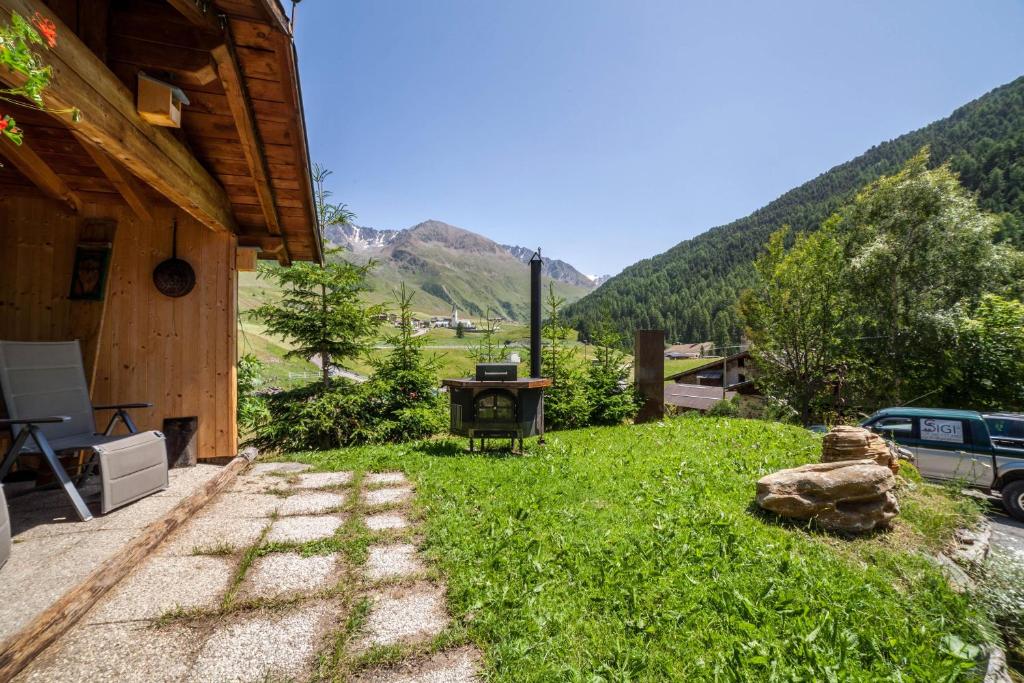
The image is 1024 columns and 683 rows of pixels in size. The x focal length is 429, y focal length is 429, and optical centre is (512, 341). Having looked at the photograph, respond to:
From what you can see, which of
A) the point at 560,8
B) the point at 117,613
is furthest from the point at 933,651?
the point at 560,8

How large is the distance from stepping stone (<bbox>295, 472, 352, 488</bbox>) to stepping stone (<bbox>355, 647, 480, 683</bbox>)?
3120mm

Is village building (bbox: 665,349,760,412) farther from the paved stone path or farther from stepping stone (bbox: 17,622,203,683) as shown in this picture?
stepping stone (bbox: 17,622,203,683)

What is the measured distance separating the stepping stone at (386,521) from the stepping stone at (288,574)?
0.55m

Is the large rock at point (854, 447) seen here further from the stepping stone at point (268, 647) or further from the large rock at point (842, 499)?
the stepping stone at point (268, 647)

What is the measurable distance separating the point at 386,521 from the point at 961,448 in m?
9.10

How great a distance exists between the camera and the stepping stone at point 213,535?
2930mm

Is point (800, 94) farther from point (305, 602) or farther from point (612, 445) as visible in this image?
point (305, 602)

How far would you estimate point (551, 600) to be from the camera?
7.57 ft

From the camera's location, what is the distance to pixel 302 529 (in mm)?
3354

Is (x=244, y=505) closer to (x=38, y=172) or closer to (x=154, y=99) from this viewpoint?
(x=154, y=99)

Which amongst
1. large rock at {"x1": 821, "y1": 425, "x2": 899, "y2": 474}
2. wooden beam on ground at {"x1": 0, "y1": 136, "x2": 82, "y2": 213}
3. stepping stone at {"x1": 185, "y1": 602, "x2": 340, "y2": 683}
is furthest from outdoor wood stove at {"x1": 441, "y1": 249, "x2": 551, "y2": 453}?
wooden beam on ground at {"x1": 0, "y1": 136, "x2": 82, "y2": 213}

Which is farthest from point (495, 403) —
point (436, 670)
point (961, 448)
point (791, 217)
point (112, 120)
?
point (791, 217)

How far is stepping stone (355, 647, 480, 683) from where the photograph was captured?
68.4 inches

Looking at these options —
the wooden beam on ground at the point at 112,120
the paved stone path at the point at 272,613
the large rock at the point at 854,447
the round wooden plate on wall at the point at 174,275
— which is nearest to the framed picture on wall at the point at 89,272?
the round wooden plate on wall at the point at 174,275
